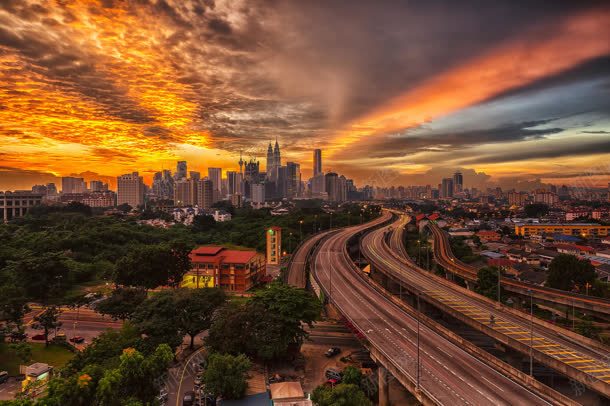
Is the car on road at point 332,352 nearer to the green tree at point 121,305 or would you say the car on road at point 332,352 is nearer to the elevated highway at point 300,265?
the elevated highway at point 300,265

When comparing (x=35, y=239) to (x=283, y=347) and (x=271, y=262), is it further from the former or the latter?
(x=283, y=347)

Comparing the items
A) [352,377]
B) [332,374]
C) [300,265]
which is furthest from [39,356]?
[300,265]

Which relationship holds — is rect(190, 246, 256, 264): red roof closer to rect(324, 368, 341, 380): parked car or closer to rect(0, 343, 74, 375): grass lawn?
rect(0, 343, 74, 375): grass lawn

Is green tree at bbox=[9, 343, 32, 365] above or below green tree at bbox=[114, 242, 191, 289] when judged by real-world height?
below

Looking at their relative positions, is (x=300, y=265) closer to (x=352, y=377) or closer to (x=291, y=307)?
(x=291, y=307)

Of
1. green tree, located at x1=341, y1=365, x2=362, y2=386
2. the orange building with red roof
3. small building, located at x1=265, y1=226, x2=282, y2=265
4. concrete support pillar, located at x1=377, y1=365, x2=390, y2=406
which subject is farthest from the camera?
small building, located at x1=265, y1=226, x2=282, y2=265

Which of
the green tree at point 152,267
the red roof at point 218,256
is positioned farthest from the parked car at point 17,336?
the red roof at point 218,256

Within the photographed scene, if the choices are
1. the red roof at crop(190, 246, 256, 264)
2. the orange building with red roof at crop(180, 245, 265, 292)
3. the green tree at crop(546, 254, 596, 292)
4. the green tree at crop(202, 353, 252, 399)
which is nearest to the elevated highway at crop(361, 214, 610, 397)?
the green tree at crop(546, 254, 596, 292)

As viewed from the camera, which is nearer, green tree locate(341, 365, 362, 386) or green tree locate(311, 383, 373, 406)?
green tree locate(311, 383, 373, 406)
